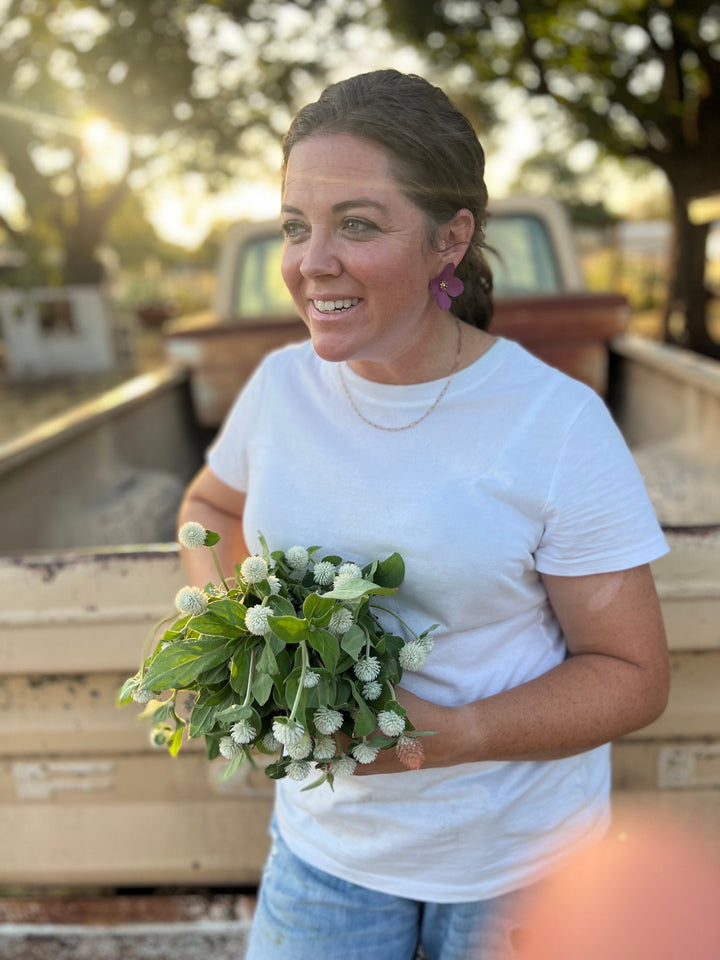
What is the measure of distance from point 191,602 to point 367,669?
0.91 ft

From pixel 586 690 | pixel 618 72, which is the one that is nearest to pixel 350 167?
pixel 586 690

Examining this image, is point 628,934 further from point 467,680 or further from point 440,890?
point 467,680

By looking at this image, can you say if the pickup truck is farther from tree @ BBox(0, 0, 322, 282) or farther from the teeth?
A: tree @ BBox(0, 0, 322, 282)

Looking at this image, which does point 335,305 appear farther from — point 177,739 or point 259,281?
point 259,281

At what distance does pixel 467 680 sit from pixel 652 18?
12.8 metres

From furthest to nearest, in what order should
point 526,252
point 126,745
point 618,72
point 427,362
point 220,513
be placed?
point 618,72
point 526,252
point 126,745
point 220,513
point 427,362

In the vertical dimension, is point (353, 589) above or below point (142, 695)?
above

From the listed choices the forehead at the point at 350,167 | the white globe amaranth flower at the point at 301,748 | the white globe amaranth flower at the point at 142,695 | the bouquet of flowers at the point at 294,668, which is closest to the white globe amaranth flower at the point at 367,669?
the bouquet of flowers at the point at 294,668

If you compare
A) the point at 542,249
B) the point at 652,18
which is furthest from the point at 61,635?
the point at 652,18

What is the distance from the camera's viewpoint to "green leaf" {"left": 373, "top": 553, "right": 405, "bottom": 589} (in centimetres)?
131

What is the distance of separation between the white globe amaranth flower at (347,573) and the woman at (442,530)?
0.13 m

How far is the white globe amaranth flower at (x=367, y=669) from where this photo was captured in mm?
1201

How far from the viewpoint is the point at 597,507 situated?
1.32 metres

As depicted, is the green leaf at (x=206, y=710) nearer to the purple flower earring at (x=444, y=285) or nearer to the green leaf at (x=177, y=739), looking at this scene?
the green leaf at (x=177, y=739)
